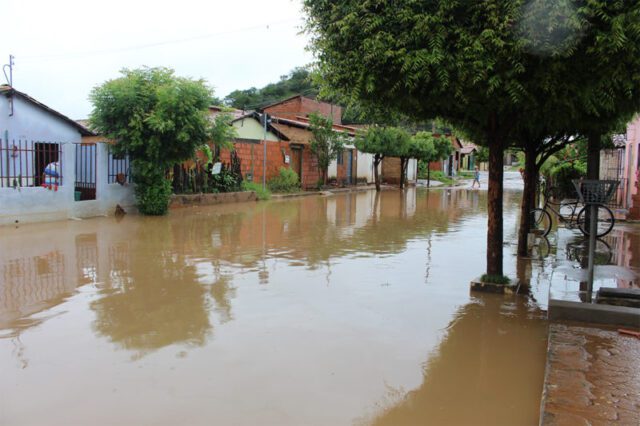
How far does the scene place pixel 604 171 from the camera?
21.7m

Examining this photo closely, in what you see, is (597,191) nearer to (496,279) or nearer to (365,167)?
(496,279)

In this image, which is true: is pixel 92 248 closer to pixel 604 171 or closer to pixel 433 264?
pixel 433 264

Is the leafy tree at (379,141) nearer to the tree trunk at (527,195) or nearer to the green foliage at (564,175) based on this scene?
the green foliage at (564,175)

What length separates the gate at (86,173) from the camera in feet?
52.3

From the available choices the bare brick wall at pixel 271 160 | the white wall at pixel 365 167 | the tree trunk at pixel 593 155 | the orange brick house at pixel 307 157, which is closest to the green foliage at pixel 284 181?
the bare brick wall at pixel 271 160

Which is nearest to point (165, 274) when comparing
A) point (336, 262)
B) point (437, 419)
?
point (336, 262)

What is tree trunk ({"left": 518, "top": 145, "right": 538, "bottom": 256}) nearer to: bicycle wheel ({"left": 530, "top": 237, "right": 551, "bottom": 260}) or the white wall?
bicycle wheel ({"left": 530, "top": 237, "right": 551, "bottom": 260})

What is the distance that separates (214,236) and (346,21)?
24.0 ft

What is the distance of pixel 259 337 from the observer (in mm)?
5473

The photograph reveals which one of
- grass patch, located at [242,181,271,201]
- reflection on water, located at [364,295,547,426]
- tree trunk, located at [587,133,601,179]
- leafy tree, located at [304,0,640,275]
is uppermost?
leafy tree, located at [304,0,640,275]

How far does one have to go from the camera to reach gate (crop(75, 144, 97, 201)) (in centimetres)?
1593

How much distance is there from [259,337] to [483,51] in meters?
3.68

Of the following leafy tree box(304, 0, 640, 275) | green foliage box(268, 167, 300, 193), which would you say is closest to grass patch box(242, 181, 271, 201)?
green foliage box(268, 167, 300, 193)

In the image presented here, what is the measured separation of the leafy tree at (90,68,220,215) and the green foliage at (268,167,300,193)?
9.18m
